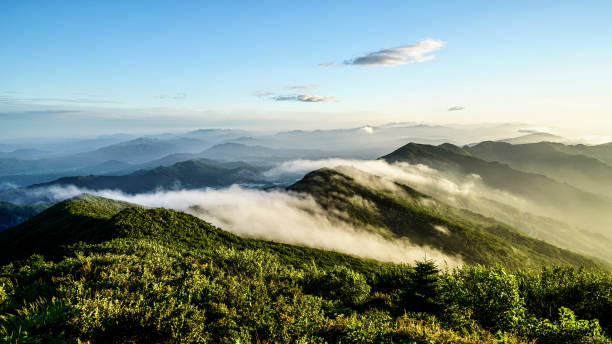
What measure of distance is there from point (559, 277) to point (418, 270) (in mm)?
27327

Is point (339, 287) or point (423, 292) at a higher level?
point (423, 292)

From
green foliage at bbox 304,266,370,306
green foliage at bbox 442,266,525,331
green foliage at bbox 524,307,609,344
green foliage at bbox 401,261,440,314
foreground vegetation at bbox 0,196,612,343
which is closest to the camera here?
foreground vegetation at bbox 0,196,612,343

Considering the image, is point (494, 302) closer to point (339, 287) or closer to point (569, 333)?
point (569, 333)

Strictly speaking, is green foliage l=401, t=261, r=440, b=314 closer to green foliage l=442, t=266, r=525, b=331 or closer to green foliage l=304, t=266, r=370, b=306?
green foliage l=442, t=266, r=525, b=331

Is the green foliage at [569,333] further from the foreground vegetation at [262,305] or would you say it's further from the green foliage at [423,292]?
the green foliage at [423,292]

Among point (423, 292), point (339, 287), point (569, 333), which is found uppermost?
point (569, 333)

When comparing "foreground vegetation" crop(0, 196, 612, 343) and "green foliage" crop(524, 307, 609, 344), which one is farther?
"green foliage" crop(524, 307, 609, 344)

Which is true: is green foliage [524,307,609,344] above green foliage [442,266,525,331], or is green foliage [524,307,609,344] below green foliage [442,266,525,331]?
above

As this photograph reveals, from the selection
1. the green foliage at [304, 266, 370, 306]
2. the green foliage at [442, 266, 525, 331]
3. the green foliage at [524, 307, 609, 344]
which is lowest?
the green foliage at [304, 266, 370, 306]

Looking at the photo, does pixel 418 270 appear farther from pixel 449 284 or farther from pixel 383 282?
pixel 383 282

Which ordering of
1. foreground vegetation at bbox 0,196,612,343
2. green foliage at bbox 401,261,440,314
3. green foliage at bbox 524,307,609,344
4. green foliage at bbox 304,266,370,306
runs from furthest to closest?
green foliage at bbox 304,266,370,306
green foliage at bbox 401,261,440,314
green foliage at bbox 524,307,609,344
foreground vegetation at bbox 0,196,612,343

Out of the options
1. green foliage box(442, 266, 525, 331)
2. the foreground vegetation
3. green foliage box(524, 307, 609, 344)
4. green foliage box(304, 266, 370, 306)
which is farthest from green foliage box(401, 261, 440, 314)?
green foliage box(524, 307, 609, 344)

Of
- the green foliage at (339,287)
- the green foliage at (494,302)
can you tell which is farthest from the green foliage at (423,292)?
the green foliage at (339,287)

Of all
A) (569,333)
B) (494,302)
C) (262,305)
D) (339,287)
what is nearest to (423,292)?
(494,302)
